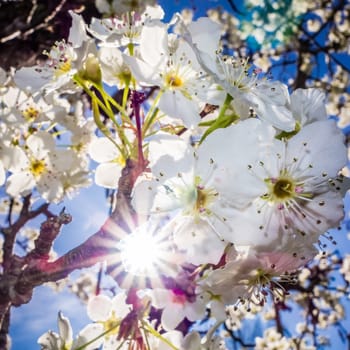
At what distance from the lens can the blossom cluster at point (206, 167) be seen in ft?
2.63

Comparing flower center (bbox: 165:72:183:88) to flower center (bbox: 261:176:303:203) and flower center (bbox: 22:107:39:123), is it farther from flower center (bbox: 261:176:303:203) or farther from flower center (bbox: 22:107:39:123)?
flower center (bbox: 22:107:39:123)

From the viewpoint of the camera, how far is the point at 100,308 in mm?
1397

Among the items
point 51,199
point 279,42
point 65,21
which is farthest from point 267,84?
point 279,42

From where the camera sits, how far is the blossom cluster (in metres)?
0.80

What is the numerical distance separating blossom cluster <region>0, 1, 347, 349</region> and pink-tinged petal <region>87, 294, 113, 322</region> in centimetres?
29

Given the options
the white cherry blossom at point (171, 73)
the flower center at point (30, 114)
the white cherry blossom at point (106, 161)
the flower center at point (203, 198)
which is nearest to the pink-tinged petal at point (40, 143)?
the flower center at point (30, 114)

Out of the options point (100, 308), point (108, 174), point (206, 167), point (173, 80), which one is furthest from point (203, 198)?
point (100, 308)

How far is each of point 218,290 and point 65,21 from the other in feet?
7.45

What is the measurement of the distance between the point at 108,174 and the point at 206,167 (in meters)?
0.50

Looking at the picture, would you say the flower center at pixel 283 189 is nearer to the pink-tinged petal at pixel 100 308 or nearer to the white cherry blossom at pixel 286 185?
the white cherry blossom at pixel 286 185

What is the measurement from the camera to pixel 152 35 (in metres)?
0.91

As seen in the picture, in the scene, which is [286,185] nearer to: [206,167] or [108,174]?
[206,167]

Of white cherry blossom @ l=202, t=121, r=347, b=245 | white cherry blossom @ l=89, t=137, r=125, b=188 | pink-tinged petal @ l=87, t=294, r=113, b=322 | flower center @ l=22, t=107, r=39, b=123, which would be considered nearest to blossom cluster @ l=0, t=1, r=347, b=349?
white cherry blossom @ l=202, t=121, r=347, b=245

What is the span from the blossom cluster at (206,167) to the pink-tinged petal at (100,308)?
289 mm
